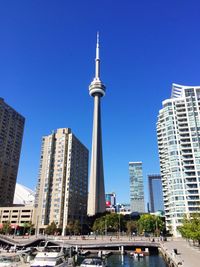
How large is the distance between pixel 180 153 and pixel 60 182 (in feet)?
255

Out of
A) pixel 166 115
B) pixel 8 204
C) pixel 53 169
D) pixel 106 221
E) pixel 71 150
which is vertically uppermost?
pixel 166 115

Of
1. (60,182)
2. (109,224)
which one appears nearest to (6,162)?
(60,182)

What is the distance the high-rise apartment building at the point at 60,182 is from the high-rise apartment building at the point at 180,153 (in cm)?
6000

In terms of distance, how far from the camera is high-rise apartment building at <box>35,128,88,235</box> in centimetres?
15675

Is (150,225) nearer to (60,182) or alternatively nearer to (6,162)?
(60,182)

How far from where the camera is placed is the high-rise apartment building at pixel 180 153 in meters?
132

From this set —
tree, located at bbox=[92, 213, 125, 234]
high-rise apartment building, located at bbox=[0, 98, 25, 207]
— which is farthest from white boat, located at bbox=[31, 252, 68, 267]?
high-rise apartment building, located at bbox=[0, 98, 25, 207]

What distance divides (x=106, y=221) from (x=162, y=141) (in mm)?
58928

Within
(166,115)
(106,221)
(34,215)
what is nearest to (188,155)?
(166,115)

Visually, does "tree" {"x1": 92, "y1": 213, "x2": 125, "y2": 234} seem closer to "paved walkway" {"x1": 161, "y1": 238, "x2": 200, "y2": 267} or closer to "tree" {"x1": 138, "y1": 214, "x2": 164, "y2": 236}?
"tree" {"x1": 138, "y1": 214, "x2": 164, "y2": 236}

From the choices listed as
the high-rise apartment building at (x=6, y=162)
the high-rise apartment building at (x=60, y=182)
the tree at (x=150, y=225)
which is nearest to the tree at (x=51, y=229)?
the high-rise apartment building at (x=60, y=182)

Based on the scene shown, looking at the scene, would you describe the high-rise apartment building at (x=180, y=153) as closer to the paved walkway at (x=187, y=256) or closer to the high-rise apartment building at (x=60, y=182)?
the high-rise apartment building at (x=60, y=182)

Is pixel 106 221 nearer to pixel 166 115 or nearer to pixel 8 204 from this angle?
pixel 166 115

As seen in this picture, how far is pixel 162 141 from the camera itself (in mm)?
156250
